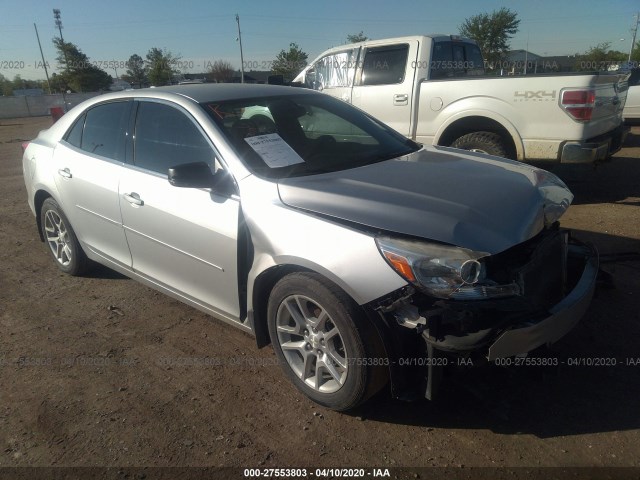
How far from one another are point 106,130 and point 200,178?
1538 millimetres

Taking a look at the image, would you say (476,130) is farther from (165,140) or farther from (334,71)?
(165,140)

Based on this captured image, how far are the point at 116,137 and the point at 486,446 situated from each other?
127 inches

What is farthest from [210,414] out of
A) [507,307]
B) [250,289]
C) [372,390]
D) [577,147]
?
[577,147]

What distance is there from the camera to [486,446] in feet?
7.67

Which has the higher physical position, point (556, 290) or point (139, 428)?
point (556, 290)

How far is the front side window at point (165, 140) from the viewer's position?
307 cm

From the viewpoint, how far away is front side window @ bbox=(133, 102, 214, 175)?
3.07 meters

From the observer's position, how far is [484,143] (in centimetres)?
618

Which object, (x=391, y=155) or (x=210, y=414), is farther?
(x=391, y=155)

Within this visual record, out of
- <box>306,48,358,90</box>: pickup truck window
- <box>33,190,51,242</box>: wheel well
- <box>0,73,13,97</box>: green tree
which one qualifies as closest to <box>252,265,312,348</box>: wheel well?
<box>33,190,51,242</box>: wheel well

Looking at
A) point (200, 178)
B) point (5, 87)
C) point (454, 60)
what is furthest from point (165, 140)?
point (5, 87)

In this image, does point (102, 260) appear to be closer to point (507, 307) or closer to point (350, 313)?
point (350, 313)

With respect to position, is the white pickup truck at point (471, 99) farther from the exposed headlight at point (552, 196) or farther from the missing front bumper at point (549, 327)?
the missing front bumper at point (549, 327)

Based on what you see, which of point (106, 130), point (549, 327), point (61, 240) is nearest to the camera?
point (549, 327)
